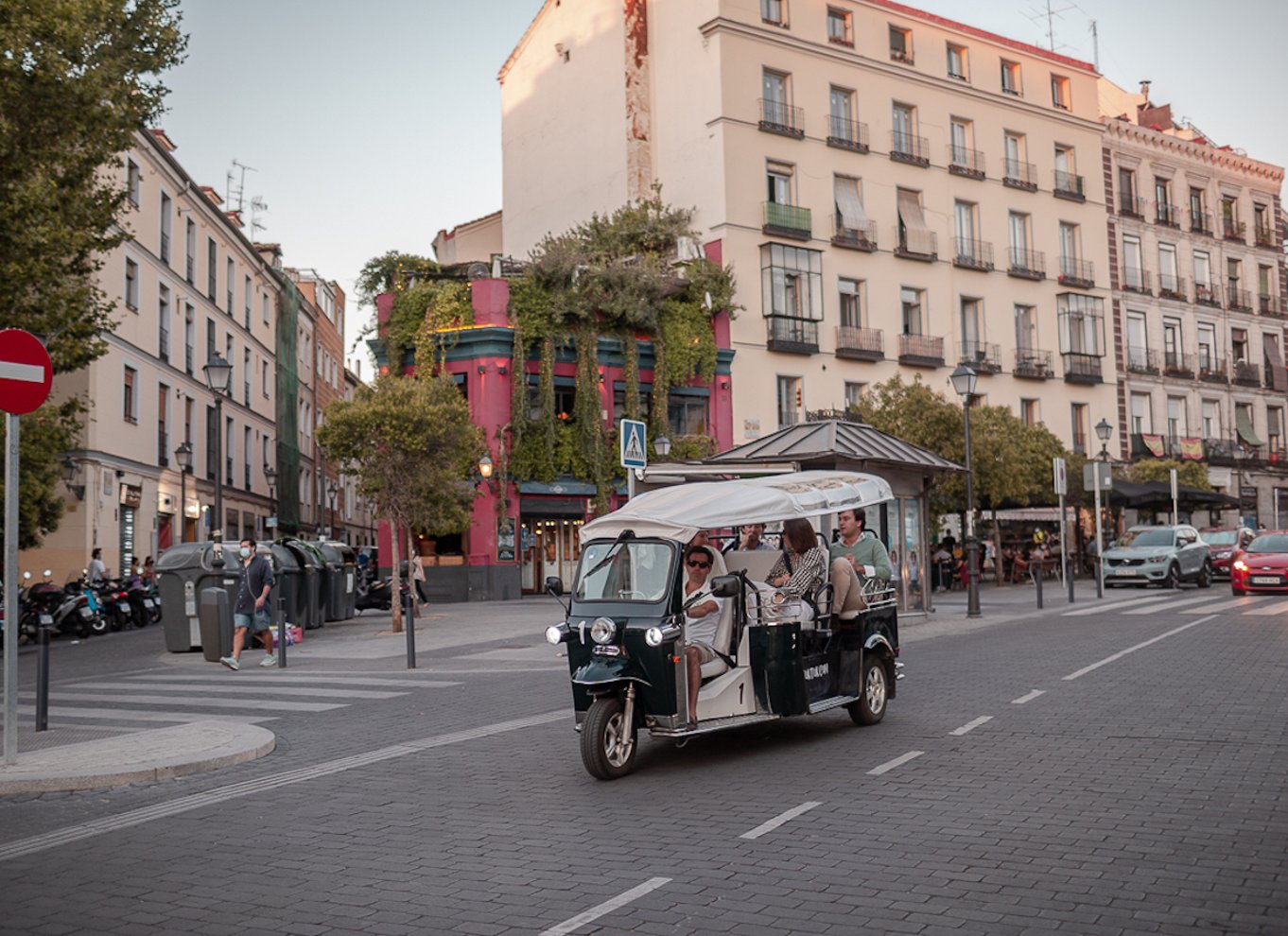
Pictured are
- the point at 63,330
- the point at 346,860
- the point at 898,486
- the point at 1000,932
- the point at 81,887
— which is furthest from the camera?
the point at 898,486

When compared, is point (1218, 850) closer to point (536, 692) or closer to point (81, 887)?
point (81, 887)

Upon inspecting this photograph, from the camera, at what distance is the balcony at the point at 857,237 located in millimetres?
42562

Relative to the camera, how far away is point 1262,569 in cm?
2750

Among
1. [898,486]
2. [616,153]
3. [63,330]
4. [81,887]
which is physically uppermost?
[616,153]

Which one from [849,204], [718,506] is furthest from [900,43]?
[718,506]

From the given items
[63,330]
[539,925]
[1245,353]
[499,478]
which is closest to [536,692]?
[539,925]

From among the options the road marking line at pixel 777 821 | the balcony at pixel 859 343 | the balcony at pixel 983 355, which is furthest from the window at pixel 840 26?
the road marking line at pixel 777 821

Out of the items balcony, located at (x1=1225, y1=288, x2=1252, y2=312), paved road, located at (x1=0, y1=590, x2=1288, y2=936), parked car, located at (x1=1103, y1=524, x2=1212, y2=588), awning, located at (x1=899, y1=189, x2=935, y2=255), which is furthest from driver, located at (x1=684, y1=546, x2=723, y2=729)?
balcony, located at (x1=1225, y1=288, x2=1252, y2=312)

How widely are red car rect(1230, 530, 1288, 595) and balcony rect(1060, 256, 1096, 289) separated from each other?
22847 mm

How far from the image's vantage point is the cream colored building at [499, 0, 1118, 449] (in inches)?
1607

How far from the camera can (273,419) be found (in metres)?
55.0

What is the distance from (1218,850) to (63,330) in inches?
696

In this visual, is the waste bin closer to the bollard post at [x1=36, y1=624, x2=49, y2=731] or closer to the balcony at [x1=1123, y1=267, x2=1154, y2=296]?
the bollard post at [x1=36, y1=624, x2=49, y2=731]

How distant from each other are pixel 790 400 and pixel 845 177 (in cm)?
853
